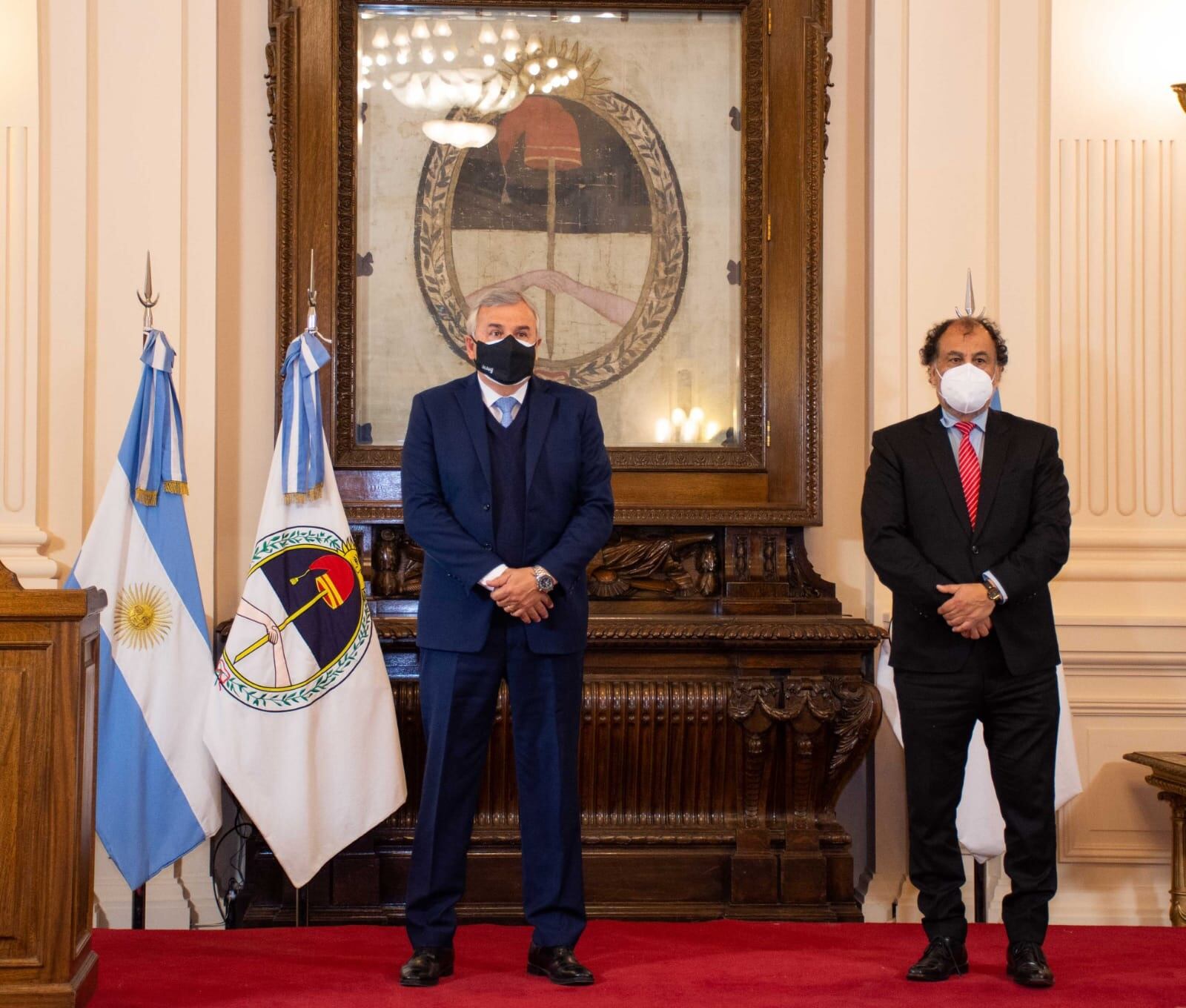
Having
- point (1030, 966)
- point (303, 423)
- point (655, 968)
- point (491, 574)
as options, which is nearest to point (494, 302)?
point (491, 574)

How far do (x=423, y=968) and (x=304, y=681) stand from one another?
1.20 meters

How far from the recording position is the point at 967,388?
3238mm

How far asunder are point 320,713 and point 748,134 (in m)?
2.58

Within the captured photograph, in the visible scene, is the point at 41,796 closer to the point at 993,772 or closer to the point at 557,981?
the point at 557,981

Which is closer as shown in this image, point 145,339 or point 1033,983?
point 1033,983

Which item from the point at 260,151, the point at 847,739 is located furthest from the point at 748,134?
the point at 847,739

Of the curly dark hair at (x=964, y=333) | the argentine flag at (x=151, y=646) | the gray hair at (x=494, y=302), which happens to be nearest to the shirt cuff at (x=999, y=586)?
the curly dark hair at (x=964, y=333)

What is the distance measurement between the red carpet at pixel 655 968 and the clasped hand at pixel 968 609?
2.83 feet

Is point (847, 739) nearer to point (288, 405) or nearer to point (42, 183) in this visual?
point (288, 405)

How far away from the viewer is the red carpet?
306cm

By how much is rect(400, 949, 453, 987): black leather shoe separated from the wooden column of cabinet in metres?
0.74

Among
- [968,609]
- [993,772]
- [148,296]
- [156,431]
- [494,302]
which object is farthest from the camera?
[148,296]

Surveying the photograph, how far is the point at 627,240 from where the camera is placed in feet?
15.8

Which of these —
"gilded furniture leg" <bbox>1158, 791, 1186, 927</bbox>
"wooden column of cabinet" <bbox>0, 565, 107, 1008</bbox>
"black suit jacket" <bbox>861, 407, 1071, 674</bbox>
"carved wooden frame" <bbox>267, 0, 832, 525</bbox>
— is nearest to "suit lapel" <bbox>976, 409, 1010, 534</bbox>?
"black suit jacket" <bbox>861, 407, 1071, 674</bbox>
